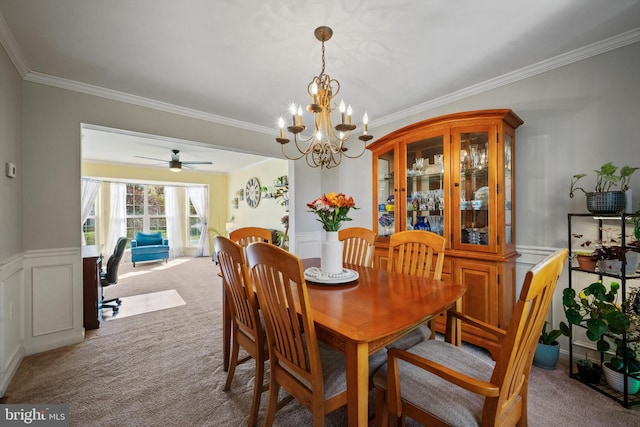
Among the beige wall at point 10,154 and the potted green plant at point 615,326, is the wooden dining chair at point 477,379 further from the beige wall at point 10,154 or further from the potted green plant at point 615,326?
the beige wall at point 10,154

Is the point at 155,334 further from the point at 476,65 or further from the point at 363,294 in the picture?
the point at 476,65

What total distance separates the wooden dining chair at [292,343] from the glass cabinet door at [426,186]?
1807mm

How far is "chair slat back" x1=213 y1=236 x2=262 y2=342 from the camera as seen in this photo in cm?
145

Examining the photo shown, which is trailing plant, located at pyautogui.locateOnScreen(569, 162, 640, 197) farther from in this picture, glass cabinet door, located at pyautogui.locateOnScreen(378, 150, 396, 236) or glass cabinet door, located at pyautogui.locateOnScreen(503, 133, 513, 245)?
glass cabinet door, located at pyautogui.locateOnScreen(378, 150, 396, 236)

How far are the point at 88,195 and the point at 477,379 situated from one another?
772 cm


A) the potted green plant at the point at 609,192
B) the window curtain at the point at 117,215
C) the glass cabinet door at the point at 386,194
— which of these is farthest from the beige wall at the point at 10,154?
the window curtain at the point at 117,215

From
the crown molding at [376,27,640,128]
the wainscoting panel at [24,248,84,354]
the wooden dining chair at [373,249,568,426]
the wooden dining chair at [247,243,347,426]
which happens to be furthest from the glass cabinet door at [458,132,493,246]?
the wainscoting panel at [24,248,84,354]

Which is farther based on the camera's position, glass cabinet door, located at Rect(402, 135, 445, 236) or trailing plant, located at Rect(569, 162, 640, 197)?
glass cabinet door, located at Rect(402, 135, 445, 236)

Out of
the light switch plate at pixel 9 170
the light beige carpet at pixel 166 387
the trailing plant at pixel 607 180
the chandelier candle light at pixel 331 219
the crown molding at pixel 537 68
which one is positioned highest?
the crown molding at pixel 537 68

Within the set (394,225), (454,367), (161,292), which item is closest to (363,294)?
(454,367)

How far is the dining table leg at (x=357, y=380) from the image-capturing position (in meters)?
1.01

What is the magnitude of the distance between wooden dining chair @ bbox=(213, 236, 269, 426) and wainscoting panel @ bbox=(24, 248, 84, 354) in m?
1.95

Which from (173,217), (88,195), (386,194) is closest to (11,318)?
(386,194)

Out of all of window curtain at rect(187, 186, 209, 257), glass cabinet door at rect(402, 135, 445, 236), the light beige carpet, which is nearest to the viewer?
the light beige carpet
